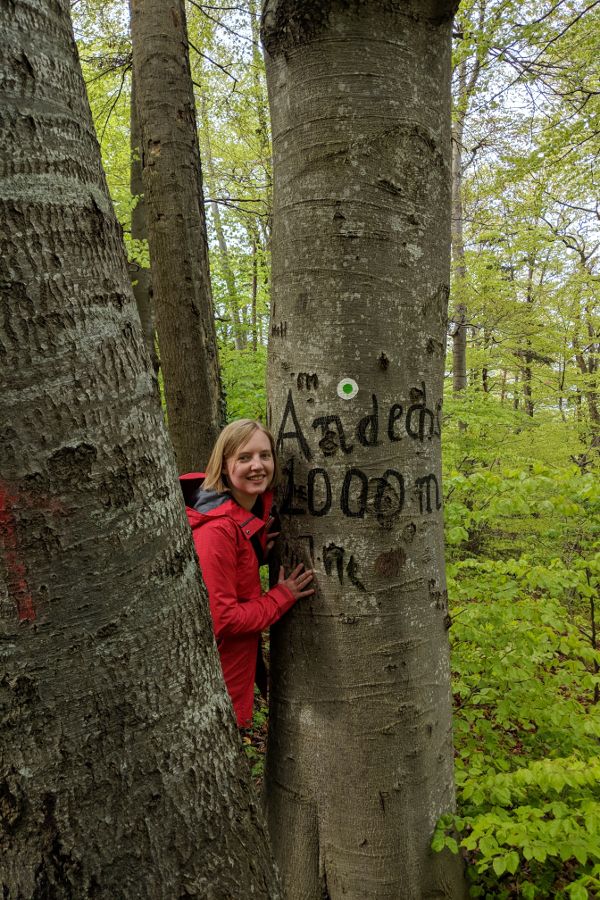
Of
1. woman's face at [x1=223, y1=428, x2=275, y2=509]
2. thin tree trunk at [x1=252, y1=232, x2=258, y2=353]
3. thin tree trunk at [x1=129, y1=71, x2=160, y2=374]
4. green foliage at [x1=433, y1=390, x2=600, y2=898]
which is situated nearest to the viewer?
green foliage at [x1=433, y1=390, x2=600, y2=898]

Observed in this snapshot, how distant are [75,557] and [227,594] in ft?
4.41

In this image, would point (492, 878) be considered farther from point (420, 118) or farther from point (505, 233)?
point (505, 233)

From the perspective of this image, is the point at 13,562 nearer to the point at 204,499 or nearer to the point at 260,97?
the point at 204,499

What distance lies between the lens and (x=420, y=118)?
2174 millimetres

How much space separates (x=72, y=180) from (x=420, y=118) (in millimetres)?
1556

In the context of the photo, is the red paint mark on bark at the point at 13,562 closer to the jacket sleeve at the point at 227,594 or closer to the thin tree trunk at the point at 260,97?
the jacket sleeve at the point at 227,594

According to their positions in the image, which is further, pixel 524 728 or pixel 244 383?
pixel 244 383

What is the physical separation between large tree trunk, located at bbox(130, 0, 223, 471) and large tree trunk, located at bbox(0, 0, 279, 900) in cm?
361

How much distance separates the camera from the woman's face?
7.89 ft

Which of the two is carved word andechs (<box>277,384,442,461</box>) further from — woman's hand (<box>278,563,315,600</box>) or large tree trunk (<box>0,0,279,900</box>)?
large tree trunk (<box>0,0,279,900</box>)

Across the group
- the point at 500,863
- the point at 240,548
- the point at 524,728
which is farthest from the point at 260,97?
the point at 500,863

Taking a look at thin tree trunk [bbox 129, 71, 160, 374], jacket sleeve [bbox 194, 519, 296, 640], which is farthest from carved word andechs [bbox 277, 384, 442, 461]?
thin tree trunk [bbox 129, 71, 160, 374]

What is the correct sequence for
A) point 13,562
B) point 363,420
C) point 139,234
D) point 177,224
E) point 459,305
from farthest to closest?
point 459,305, point 139,234, point 177,224, point 363,420, point 13,562

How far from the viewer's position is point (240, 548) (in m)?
2.44
